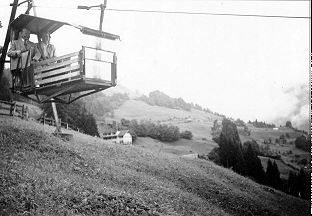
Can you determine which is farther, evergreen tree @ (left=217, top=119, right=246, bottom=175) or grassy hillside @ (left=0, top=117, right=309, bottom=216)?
evergreen tree @ (left=217, top=119, right=246, bottom=175)

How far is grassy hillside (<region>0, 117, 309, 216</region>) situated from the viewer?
11805 mm

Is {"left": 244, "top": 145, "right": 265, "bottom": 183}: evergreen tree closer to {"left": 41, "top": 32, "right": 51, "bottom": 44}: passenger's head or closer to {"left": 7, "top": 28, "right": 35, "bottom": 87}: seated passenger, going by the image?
{"left": 41, "top": 32, "right": 51, "bottom": 44}: passenger's head

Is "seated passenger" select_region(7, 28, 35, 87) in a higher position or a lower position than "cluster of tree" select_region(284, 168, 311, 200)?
higher

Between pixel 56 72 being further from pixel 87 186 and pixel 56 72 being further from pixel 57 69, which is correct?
pixel 87 186

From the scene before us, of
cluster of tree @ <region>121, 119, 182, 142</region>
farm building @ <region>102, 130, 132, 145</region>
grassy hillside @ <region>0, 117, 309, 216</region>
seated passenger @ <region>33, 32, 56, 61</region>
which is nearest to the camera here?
grassy hillside @ <region>0, 117, 309, 216</region>

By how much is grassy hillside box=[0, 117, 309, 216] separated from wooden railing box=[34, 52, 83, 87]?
4207 millimetres

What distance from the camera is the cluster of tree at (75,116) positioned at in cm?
7106

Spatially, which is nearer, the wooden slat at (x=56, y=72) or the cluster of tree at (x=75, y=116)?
the wooden slat at (x=56, y=72)

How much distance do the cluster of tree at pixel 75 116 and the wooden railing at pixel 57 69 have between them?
56.1 m

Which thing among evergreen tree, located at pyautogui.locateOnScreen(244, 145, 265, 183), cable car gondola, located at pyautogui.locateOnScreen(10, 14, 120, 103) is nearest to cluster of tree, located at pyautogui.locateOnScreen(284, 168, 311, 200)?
evergreen tree, located at pyautogui.locateOnScreen(244, 145, 265, 183)

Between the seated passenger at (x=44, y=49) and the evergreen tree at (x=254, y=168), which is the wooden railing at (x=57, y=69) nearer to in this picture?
the seated passenger at (x=44, y=49)

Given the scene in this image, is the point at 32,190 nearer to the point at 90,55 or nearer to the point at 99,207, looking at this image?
the point at 99,207

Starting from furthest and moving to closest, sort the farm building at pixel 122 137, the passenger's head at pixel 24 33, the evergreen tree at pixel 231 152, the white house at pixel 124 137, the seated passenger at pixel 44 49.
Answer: the white house at pixel 124 137, the farm building at pixel 122 137, the evergreen tree at pixel 231 152, the seated passenger at pixel 44 49, the passenger's head at pixel 24 33

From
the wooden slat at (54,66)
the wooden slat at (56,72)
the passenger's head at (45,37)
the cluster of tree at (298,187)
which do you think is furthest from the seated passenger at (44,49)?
the cluster of tree at (298,187)
